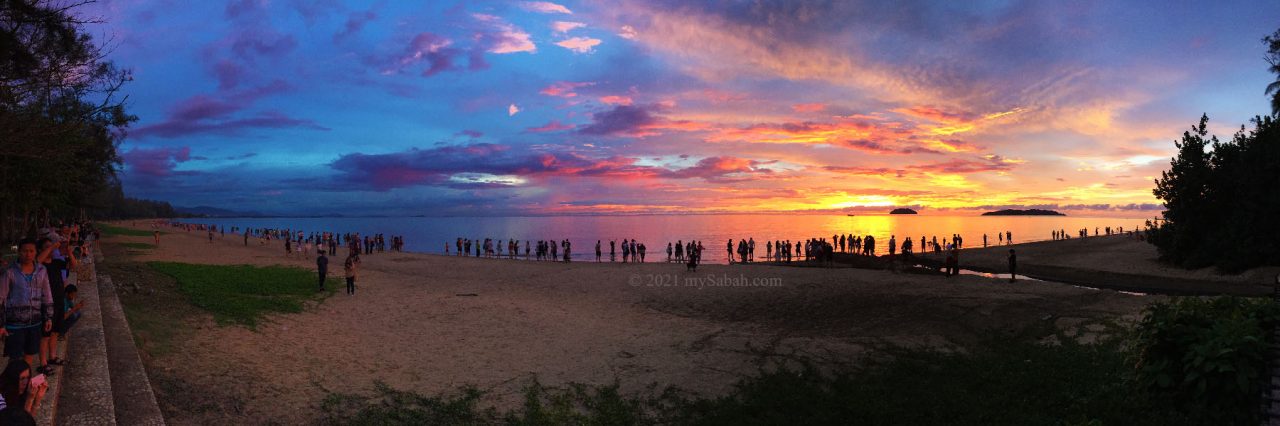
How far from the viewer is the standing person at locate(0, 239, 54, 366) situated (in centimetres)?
658

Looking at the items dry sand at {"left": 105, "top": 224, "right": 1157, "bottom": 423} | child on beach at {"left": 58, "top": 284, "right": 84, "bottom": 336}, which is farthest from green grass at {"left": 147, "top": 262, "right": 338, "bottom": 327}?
child on beach at {"left": 58, "top": 284, "right": 84, "bottom": 336}

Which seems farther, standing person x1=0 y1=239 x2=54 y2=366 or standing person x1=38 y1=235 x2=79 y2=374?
standing person x1=38 y1=235 x2=79 y2=374

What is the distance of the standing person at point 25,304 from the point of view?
259 inches

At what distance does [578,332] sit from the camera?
17.1 meters

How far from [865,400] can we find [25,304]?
1266 cm

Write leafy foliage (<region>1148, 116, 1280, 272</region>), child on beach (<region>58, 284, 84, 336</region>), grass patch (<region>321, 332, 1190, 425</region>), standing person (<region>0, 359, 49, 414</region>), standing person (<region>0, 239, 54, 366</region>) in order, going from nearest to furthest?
standing person (<region>0, 359, 49, 414</region>) → standing person (<region>0, 239, 54, 366</region>) → child on beach (<region>58, 284, 84, 336</region>) → grass patch (<region>321, 332, 1190, 425</region>) → leafy foliage (<region>1148, 116, 1280, 272</region>)

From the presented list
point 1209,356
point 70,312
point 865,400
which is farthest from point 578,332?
point 1209,356

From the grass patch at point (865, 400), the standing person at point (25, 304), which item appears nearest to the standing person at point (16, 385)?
the standing person at point (25, 304)

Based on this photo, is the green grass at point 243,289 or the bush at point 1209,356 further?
the green grass at point 243,289

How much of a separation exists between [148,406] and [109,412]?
97 cm

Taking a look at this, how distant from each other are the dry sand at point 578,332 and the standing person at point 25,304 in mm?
2309

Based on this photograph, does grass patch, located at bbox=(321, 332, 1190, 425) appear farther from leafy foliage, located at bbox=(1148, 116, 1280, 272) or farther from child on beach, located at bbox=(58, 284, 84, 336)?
leafy foliage, located at bbox=(1148, 116, 1280, 272)

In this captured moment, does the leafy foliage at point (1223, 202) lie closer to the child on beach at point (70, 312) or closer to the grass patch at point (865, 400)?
the grass patch at point (865, 400)

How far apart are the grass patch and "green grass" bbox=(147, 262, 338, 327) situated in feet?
24.2
